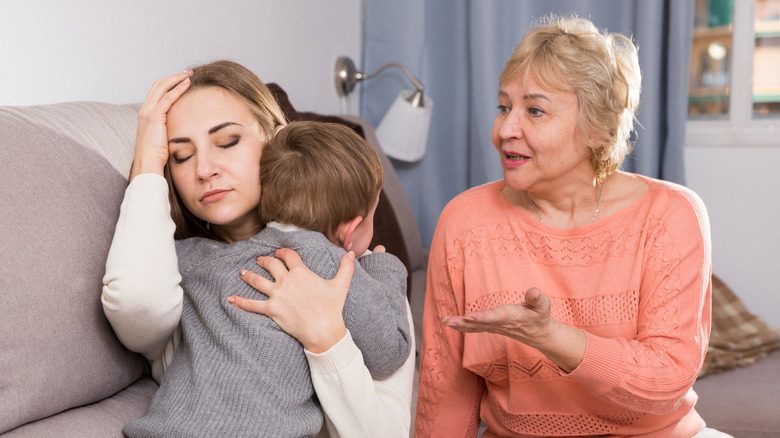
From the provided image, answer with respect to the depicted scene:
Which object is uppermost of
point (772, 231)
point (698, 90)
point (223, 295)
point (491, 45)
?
point (491, 45)

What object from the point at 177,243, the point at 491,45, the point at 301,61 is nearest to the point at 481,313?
the point at 177,243

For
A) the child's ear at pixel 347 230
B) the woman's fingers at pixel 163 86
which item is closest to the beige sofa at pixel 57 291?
the woman's fingers at pixel 163 86

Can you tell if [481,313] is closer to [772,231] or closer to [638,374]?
[638,374]

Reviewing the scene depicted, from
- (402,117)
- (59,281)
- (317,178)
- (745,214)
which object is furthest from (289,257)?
(745,214)

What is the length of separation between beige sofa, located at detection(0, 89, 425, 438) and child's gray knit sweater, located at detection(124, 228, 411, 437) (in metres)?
0.08

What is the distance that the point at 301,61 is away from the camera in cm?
248

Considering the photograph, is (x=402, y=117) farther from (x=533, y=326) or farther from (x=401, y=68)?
(x=533, y=326)

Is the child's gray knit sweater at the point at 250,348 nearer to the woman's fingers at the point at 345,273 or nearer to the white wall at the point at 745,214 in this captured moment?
the woman's fingers at the point at 345,273

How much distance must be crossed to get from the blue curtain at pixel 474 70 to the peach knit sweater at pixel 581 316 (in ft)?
4.40

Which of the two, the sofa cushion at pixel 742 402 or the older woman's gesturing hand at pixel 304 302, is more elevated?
the older woman's gesturing hand at pixel 304 302

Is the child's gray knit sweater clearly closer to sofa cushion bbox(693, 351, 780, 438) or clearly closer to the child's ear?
the child's ear

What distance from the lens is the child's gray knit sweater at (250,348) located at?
86 cm

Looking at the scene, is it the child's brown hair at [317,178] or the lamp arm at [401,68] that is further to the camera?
the lamp arm at [401,68]

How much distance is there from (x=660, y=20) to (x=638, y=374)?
1.85 meters
